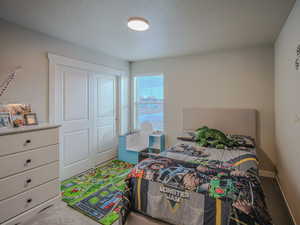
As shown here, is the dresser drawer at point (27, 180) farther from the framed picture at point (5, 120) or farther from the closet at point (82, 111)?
the closet at point (82, 111)

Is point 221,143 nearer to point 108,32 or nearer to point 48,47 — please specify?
point 108,32

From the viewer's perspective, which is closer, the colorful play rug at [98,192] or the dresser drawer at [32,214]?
the dresser drawer at [32,214]

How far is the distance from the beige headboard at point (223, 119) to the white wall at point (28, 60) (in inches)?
108

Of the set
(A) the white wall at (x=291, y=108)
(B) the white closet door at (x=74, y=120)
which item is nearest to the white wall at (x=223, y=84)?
(A) the white wall at (x=291, y=108)

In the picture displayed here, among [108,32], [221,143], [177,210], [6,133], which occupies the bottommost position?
[177,210]

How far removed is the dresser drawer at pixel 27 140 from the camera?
177cm

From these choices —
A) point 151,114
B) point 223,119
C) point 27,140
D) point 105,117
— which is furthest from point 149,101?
point 27,140

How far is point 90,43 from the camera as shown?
2990 mm

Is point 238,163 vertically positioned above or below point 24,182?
above

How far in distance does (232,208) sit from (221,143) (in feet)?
5.27

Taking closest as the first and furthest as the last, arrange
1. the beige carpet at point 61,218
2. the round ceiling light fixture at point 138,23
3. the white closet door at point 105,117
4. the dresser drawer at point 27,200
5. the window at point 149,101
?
the dresser drawer at point 27,200 → the beige carpet at point 61,218 → the round ceiling light fixture at point 138,23 → the white closet door at point 105,117 → the window at point 149,101

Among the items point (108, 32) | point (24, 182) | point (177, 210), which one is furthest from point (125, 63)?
point (177, 210)

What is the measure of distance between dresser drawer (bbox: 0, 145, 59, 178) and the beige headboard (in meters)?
2.63

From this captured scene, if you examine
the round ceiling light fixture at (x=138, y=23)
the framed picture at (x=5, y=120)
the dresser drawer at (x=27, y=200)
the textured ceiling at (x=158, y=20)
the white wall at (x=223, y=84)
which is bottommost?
the dresser drawer at (x=27, y=200)
